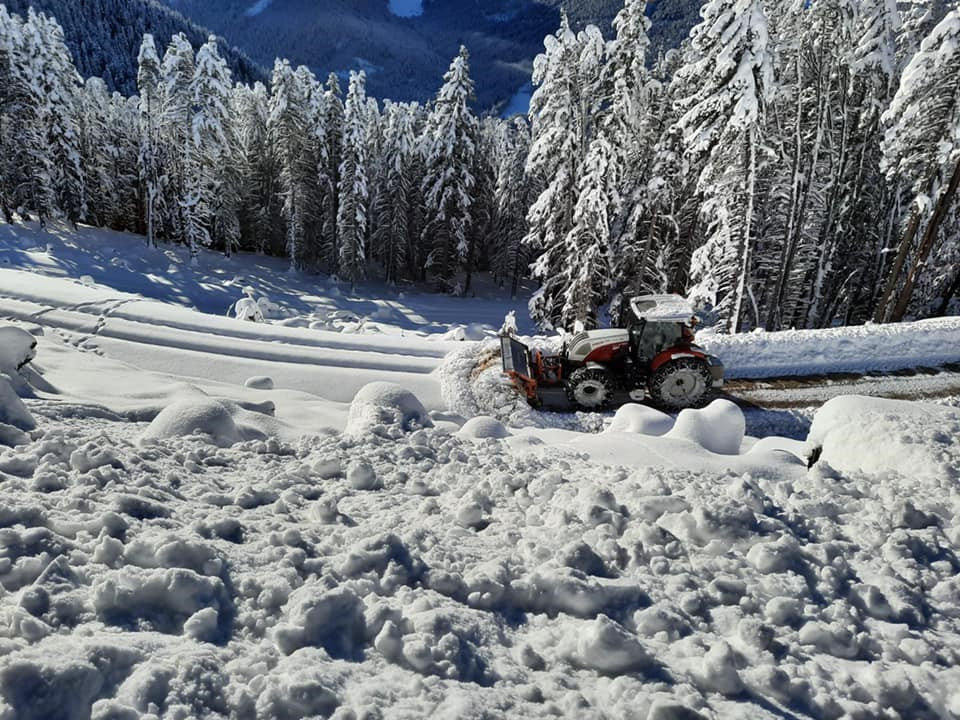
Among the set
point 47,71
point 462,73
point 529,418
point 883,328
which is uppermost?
point 462,73

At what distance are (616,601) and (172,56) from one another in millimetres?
38246

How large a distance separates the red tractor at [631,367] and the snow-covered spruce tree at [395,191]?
31.6 metres

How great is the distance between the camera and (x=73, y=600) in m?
2.88

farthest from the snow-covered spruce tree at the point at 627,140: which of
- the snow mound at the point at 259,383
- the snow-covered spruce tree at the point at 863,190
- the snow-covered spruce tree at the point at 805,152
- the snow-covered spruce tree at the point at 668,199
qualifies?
the snow mound at the point at 259,383

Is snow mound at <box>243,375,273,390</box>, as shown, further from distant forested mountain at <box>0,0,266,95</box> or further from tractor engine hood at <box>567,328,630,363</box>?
distant forested mountain at <box>0,0,266,95</box>

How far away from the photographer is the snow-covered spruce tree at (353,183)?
34.4m

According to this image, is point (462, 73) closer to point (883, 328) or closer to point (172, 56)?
point (172, 56)

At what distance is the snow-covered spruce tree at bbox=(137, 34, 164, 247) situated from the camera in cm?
3238

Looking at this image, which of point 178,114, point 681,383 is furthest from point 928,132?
point 178,114

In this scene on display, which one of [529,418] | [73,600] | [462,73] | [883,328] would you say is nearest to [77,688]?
[73,600]

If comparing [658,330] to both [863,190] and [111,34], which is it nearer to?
[863,190]

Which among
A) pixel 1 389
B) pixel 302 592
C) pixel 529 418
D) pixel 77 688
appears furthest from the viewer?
pixel 529 418

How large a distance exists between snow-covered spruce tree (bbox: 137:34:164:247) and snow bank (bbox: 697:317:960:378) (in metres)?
35.2

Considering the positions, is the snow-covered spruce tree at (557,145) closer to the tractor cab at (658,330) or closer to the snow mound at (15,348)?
the tractor cab at (658,330)
